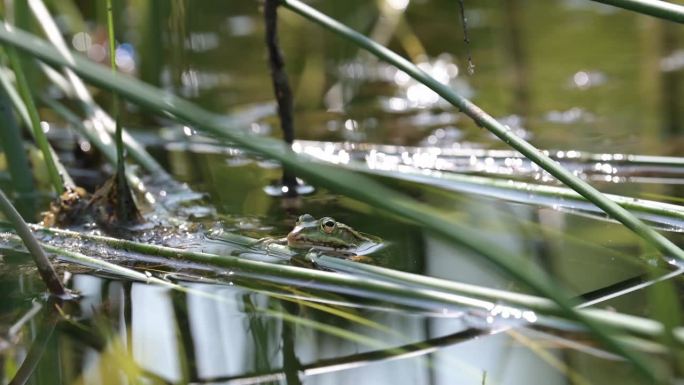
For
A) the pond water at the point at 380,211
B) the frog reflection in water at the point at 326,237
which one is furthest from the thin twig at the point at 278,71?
the frog reflection in water at the point at 326,237

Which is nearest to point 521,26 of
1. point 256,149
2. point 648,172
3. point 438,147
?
point 438,147

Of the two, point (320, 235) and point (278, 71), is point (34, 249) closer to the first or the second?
point (320, 235)

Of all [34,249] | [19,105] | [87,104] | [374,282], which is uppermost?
[87,104]

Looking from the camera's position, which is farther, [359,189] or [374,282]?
[374,282]

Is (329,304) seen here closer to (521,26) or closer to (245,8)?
(521,26)

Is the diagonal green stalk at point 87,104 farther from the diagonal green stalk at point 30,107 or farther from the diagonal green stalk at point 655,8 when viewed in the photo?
the diagonal green stalk at point 655,8

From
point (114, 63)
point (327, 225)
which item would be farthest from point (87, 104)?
point (327, 225)
